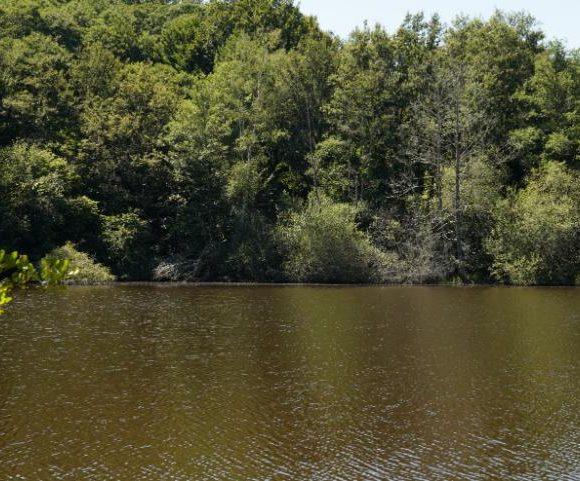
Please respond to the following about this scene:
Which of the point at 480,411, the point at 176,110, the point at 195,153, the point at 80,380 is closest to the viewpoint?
the point at 480,411

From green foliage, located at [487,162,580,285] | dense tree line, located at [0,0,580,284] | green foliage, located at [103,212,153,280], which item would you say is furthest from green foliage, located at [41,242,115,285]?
green foliage, located at [487,162,580,285]

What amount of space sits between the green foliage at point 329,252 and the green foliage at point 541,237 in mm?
8761

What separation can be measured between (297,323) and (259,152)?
29.3 m

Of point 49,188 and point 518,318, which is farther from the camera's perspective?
point 49,188

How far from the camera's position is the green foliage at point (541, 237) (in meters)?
53.4

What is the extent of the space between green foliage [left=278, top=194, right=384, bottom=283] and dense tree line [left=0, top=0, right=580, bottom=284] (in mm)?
106

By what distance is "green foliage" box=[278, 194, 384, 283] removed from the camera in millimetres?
55188

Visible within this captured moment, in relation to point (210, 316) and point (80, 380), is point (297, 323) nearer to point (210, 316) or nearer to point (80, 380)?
point (210, 316)

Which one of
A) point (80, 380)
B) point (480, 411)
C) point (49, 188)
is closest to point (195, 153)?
point (49, 188)

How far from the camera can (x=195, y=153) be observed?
193 feet

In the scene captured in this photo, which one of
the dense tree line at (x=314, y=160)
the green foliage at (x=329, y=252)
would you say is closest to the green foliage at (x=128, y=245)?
the dense tree line at (x=314, y=160)

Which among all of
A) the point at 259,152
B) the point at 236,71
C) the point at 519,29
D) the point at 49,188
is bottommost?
the point at 49,188

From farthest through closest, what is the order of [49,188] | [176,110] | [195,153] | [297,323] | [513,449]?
[176,110], [195,153], [49,188], [297,323], [513,449]

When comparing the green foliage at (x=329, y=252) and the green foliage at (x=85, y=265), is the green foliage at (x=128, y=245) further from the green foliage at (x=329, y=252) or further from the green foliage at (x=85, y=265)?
the green foliage at (x=329, y=252)
